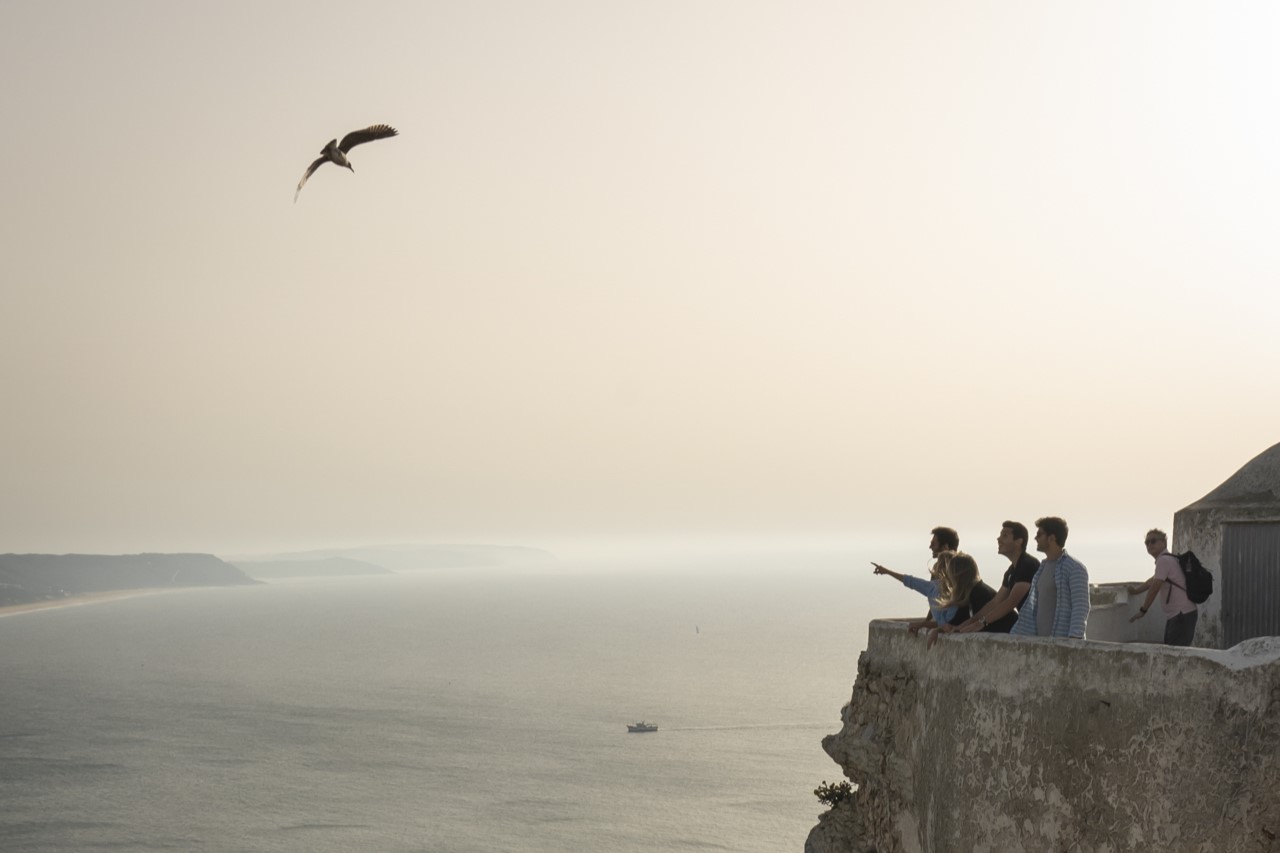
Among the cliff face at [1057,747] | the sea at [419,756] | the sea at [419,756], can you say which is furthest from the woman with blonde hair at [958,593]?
the sea at [419,756]

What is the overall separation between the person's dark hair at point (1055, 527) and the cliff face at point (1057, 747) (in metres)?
0.89

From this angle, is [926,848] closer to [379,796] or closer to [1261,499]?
[1261,499]

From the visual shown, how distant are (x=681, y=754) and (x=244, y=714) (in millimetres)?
52148

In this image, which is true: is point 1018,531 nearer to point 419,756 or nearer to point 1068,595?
point 1068,595

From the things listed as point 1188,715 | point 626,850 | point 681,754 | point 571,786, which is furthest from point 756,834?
point 1188,715

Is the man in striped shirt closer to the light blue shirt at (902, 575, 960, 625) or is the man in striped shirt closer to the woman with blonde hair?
the woman with blonde hair

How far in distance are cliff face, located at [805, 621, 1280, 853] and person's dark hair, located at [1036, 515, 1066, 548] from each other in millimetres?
894

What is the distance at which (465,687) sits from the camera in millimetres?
148250

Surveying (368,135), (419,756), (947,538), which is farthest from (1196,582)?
(419,756)

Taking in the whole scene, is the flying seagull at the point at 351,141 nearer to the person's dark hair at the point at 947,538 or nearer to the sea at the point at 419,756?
the person's dark hair at the point at 947,538

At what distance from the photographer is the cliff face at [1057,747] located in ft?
24.7

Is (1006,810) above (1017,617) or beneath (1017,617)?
beneath

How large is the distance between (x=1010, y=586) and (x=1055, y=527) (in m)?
0.64

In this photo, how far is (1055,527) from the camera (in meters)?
9.63
